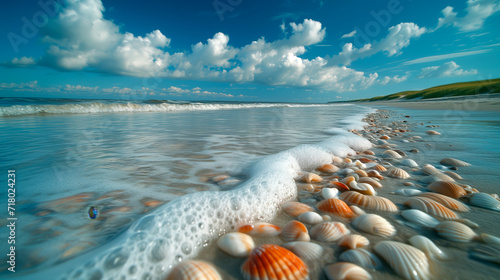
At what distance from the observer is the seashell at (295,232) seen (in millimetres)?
1135

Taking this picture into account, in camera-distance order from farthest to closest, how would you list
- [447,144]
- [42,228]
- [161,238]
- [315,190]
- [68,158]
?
[447,144]
[68,158]
[315,190]
[42,228]
[161,238]

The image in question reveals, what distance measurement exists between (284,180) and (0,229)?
2019 mm

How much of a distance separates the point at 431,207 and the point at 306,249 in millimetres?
1010

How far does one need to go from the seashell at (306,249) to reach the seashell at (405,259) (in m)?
0.29

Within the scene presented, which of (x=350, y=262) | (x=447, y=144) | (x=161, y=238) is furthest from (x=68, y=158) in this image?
(x=447, y=144)

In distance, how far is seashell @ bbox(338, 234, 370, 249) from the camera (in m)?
1.04

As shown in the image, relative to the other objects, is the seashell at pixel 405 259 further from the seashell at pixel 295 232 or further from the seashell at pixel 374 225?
the seashell at pixel 295 232

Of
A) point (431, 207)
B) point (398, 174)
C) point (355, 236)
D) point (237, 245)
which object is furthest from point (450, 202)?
point (237, 245)

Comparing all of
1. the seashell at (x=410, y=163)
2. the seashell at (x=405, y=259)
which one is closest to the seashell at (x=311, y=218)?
the seashell at (x=405, y=259)

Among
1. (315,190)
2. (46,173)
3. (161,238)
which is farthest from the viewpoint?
(46,173)

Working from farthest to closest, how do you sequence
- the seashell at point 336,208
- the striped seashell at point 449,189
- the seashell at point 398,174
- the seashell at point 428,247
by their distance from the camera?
the seashell at point 398,174, the striped seashell at point 449,189, the seashell at point 336,208, the seashell at point 428,247

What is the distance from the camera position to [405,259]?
0.92m

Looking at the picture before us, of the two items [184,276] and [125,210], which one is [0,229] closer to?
[125,210]

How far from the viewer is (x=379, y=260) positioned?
3.15 feet
